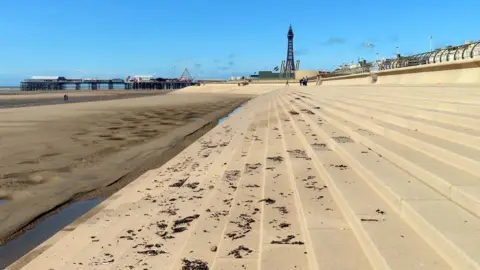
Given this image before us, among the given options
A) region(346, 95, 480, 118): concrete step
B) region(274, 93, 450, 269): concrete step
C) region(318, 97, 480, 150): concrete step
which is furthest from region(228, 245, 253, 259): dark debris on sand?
region(346, 95, 480, 118): concrete step

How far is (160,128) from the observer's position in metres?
17.9

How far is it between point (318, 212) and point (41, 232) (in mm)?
3468

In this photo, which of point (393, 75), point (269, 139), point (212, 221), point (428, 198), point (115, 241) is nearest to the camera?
point (428, 198)

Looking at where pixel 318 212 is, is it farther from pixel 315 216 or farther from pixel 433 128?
pixel 433 128

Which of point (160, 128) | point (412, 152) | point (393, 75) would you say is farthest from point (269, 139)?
point (393, 75)

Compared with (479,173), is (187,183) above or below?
below

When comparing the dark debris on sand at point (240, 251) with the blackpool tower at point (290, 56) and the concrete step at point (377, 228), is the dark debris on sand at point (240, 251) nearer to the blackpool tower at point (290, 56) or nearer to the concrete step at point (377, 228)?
the concrete step at point (377, 228)

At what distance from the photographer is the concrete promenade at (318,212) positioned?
3.11 metres

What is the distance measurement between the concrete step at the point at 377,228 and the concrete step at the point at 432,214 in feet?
0.23

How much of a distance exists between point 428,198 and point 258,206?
201 cm

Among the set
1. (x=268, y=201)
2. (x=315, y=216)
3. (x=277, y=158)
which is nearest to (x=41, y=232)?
(x=268, y=201)

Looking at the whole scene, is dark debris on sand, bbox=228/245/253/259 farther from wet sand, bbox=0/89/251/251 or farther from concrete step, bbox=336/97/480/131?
concrete step, bbox=336/97/480/131

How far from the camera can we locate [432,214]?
3.21m

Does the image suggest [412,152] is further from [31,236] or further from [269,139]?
[269,139]
